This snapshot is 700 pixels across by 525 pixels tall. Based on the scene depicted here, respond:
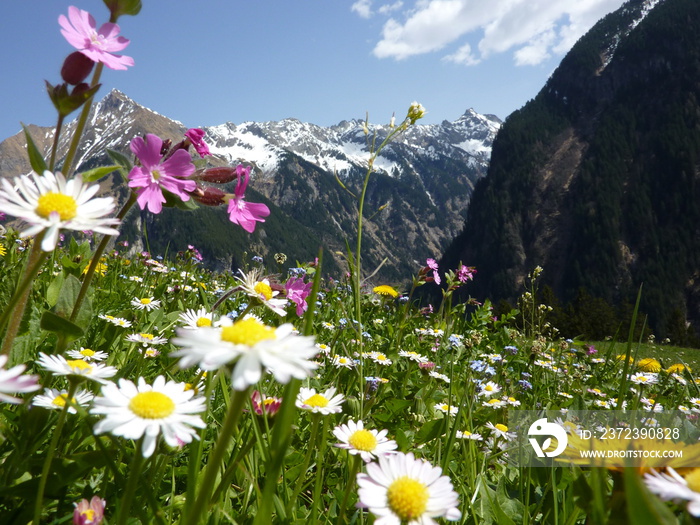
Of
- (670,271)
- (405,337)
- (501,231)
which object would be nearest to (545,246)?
(501,231)

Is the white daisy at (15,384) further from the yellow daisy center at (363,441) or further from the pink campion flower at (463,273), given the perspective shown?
the pink campion flower at (463,273)

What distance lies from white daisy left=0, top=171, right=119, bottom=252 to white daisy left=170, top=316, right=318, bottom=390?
284 mm

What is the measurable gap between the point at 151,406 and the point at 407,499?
0.39 m

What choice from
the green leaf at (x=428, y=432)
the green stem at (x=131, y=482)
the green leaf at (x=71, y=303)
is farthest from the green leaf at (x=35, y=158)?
the green leaf at (x=428, y=432)

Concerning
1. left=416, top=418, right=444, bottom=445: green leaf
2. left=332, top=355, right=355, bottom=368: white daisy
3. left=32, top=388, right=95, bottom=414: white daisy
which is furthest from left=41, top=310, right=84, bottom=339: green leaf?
left=332, top=355, right=355, bottom=368: white daisy

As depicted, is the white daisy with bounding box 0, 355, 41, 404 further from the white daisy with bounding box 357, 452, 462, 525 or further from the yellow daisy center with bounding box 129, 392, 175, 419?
the white daisy with bounding box 357, 452, 462, 525

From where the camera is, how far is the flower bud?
102cm

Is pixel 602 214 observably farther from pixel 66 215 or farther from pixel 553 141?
pixel 66 215

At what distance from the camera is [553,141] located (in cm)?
10869

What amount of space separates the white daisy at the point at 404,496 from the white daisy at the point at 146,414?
0.26m

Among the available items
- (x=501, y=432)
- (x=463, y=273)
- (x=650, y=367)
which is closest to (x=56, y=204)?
(x=501, y=432)

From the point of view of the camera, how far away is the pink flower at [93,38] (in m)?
0.99

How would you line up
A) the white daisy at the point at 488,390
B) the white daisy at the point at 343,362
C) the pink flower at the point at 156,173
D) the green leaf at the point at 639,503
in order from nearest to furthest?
the green leaf at the point at 639,503 → the pink flower at the point at 156,173 → the white daisy at the point at 343,362 → the white daisy at the point at 488,390

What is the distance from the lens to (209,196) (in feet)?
3.96
